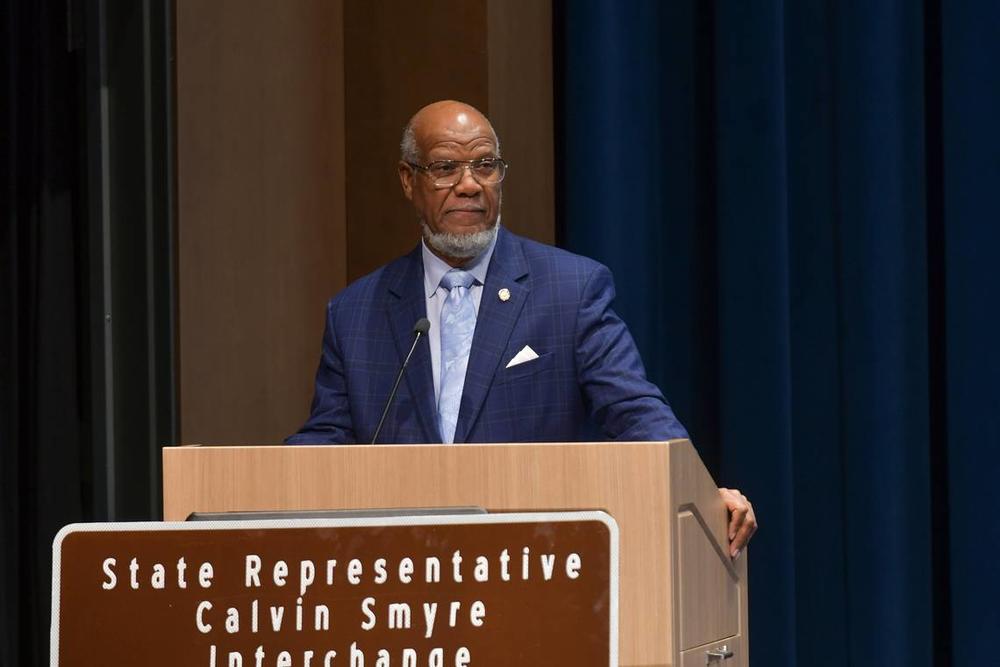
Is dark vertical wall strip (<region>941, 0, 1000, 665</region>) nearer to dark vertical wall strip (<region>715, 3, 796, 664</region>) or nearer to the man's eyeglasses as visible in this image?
dark vertical wall strip (<region>715, 3, 796, 664</region>)

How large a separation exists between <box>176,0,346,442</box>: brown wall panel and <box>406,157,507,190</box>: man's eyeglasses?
1116mm

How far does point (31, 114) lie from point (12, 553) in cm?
105

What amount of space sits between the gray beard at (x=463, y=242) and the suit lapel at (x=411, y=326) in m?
0.07

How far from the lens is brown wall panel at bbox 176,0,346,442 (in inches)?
135

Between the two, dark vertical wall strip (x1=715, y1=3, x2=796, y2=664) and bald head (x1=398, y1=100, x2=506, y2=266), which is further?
dark vertical wall strip (x1=715, y1=3, x2=796, y2=664)

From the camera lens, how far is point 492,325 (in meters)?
2.34

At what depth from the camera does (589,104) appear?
3506mm

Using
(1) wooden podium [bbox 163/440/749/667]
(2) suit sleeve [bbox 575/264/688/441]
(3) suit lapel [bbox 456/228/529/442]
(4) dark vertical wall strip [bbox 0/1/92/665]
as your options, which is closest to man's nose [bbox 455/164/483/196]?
(3) suit lapel [bbox 456/228/529/442]

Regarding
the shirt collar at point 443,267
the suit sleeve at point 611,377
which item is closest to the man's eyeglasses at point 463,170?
→ the shirt collar at point 443,267

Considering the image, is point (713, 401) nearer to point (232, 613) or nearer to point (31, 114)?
point (31, 114)

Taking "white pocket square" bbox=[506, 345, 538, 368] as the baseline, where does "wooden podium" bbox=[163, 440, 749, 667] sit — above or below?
below

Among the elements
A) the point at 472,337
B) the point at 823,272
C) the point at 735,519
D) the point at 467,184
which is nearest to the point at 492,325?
the point at 472,337

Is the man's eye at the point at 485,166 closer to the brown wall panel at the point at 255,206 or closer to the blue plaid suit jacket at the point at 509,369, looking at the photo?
the blue plaid suit jacket at the point at 509,369

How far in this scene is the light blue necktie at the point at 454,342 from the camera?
7.57ft
